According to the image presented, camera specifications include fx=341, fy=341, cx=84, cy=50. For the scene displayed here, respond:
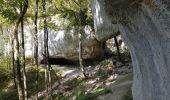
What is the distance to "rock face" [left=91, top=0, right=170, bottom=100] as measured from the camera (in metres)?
6.21

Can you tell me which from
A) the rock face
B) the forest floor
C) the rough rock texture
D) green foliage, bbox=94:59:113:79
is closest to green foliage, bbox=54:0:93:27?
green foliage, bbox=94:59:113:79

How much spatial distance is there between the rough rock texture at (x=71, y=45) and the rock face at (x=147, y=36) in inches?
893

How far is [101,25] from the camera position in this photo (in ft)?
28.6

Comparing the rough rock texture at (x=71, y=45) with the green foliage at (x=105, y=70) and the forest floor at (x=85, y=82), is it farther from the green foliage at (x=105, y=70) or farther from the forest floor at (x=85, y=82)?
the green foliage at (x=105, y=70)

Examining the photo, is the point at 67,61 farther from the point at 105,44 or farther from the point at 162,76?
the point at 162,76

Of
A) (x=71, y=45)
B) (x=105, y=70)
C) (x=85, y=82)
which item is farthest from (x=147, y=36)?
(x=71, y=45)

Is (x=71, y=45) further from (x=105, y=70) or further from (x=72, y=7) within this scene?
(x=72, y=7)

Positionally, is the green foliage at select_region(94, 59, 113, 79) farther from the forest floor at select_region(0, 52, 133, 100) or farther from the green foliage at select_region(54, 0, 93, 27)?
the green foliage at select_region(54, 0, 93, 27)

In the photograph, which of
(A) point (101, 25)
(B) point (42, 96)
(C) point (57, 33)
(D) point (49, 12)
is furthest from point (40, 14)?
(A) point (101, 25)

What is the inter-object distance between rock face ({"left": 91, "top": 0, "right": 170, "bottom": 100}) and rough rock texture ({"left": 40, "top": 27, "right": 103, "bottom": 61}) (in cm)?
2268

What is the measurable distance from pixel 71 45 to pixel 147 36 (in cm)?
2550

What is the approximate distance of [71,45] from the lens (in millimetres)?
32281

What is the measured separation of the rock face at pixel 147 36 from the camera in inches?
245

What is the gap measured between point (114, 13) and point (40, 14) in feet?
58.0
